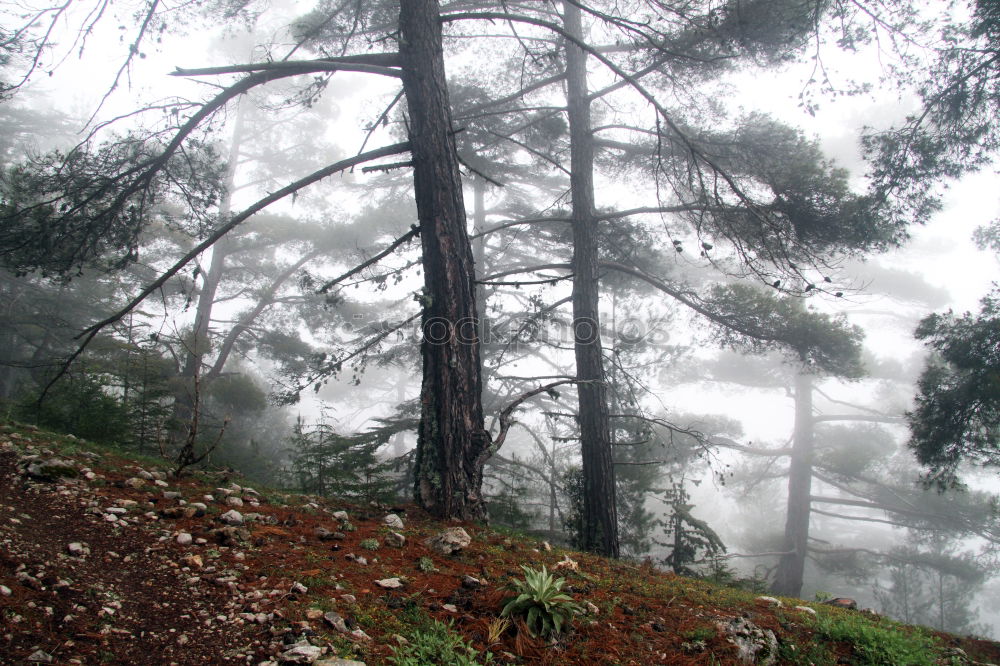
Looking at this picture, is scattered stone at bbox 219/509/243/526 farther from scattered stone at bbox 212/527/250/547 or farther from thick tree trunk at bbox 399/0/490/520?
thick tree trunk at bbox 399/0/490/520

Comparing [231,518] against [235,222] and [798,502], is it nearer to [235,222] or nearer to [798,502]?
[235,222]

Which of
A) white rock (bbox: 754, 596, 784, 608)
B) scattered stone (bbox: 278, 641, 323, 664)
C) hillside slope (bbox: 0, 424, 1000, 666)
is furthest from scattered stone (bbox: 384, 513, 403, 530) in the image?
white rock (bbox: 754, 596, 784, 608)

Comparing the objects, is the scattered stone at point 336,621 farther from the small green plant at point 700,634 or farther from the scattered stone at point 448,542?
the small green plant at point 700,634

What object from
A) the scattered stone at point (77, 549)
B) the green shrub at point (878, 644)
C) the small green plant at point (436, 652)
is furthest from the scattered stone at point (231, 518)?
the green shrub at point (878, 644)

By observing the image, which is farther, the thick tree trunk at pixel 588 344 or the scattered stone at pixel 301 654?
the thick tree trunk at pixel 588 344

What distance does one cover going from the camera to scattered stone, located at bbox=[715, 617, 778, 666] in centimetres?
236

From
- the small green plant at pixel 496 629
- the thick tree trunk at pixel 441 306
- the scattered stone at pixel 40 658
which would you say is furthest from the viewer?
the thick tree trunk at pixel 441 306

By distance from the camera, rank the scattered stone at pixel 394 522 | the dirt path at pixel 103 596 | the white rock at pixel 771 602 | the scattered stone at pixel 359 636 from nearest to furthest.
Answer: the dirt path at pixel 103 596 < the scattered stone at pixel 359 636 < the white rock at pixel 771 602 < the scattered stone at pixel 394 522

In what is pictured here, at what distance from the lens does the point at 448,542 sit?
10.2 feet

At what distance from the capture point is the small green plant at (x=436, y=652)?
1880 mm

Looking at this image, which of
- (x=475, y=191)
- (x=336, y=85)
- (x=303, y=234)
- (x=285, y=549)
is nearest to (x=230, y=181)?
(x=303, y=234)

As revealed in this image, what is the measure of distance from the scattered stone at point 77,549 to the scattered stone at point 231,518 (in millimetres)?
654

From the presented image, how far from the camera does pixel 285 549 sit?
106 inches

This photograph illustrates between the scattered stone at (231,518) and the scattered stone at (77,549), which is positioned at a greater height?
the scattered stone at (231,518)
